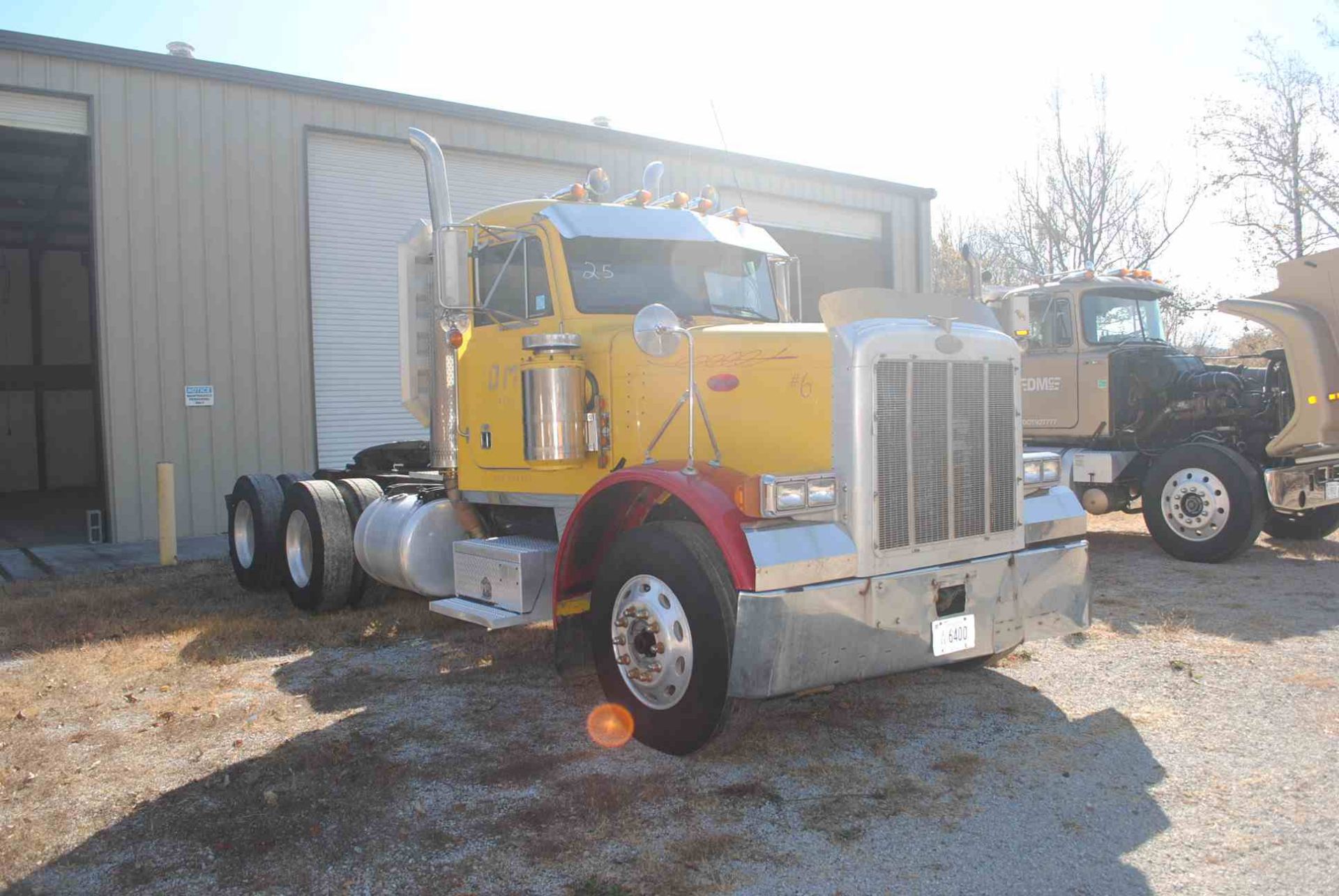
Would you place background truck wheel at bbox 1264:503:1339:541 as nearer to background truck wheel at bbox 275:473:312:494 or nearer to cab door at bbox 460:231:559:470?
cab door at bbox 460:231:559:470

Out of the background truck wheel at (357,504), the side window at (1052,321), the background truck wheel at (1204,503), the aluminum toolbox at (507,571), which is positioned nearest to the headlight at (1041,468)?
the aluminum toolbox at (507,571)

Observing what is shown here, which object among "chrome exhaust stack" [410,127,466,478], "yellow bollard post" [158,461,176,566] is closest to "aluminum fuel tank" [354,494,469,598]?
"chrome exhaust stack" [410,127,466,478]

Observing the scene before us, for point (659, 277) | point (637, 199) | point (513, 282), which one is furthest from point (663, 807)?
point (637, 199)

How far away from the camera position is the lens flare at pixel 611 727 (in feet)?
15.1

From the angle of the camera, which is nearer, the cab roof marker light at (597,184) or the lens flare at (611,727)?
the lens flare at (611,727)

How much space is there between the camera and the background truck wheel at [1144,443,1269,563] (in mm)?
8617

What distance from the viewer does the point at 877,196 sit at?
1853 centimetres

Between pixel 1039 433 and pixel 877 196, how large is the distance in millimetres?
8904

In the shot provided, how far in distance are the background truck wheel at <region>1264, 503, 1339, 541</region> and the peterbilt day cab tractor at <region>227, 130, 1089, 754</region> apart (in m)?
6.17

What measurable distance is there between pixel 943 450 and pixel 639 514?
152 cm

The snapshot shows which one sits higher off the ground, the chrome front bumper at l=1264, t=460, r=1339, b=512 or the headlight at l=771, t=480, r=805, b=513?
the headlight at l=771, t=480, r=805, b=513

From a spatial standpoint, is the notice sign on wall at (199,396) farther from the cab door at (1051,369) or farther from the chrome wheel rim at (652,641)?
the cab door at (1051,369)

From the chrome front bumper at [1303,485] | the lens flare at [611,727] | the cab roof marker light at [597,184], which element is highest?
the cab roof marker light at [597,184]

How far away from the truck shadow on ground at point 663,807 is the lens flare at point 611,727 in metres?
0.09
